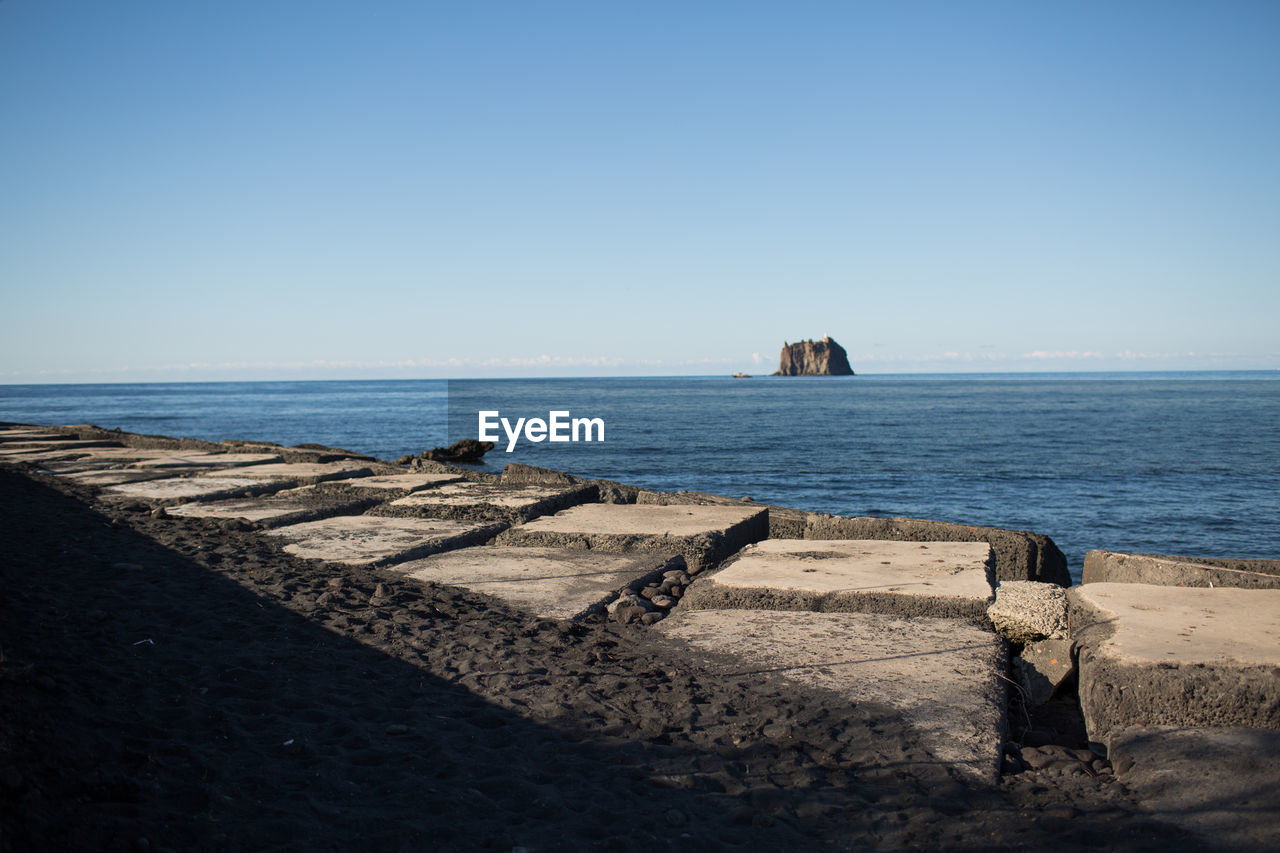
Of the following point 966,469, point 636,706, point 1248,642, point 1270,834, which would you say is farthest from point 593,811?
point 966,469

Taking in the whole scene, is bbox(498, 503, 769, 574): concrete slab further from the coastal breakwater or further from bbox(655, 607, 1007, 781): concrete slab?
bbox(655, 607, 1007, 781): concrete slab

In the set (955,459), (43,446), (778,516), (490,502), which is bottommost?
(955,459)

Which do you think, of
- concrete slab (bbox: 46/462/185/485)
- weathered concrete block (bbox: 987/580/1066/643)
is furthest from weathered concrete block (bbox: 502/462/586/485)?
weathered concrete block (bbox: 987/580/1066/643)

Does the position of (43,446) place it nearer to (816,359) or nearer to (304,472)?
(304,472)

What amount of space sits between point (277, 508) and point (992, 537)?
5488mm

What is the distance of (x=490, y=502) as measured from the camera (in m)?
6.35

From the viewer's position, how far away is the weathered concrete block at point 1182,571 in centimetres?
389

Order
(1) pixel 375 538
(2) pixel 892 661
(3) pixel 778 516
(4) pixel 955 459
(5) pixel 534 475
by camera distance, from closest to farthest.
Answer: (2) pixel 892 661 < (1) pixel 375 538 < (3) pixel 778 516 < (5) pixel 534 475 < (4) pixel 955 459

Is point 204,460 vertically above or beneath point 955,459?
above

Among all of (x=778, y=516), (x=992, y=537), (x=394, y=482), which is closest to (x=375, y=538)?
(x=394, y=482)

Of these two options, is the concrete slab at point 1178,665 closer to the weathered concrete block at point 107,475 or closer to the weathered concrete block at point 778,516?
the weathered concrete block at point 778,516

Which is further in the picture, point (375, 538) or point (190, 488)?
point (190, 488)

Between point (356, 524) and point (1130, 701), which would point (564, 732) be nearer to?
point (1130, 701)

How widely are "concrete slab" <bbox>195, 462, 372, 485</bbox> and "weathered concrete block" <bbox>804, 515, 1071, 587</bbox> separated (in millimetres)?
5028
